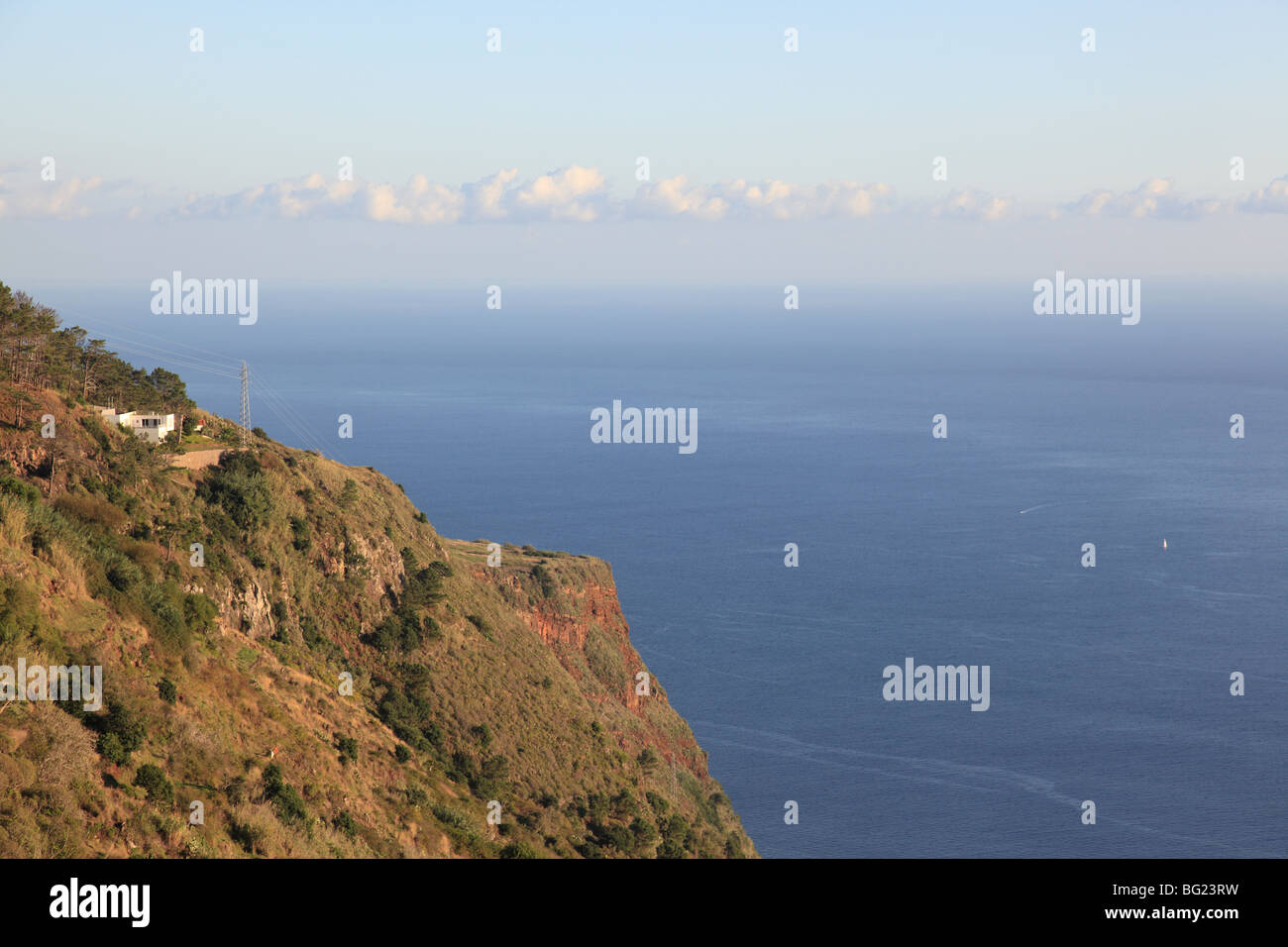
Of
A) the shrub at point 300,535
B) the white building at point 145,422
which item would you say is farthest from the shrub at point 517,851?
the white building at point 145,422

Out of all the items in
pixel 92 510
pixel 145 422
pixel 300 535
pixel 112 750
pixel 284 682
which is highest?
pixel 145 422

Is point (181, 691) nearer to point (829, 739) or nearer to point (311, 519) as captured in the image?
point (311, 519)

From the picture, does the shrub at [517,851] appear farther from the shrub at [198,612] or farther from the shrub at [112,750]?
the shrub at [112,750]

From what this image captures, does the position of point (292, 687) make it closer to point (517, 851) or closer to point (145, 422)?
point (517, 851)

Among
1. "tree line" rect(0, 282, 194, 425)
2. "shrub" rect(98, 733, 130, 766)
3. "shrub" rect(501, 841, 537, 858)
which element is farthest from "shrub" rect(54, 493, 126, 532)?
"shrub" rect(501, 841, 537, 858)

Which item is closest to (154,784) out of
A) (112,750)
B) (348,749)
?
(112,750)
